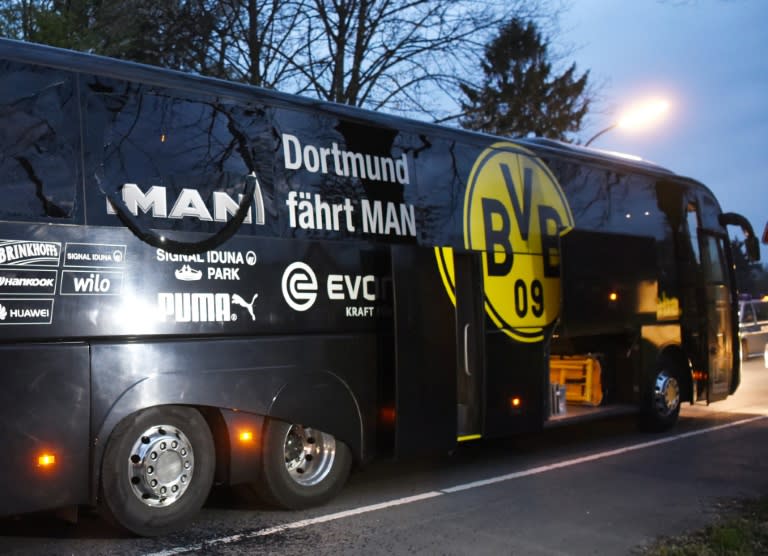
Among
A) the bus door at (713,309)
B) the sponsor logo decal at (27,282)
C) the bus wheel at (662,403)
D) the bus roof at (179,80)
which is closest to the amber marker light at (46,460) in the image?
the sponsor logo decal at (27,282)

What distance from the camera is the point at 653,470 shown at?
29.3ft

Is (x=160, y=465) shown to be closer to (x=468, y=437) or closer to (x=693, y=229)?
(x=468, y=437)

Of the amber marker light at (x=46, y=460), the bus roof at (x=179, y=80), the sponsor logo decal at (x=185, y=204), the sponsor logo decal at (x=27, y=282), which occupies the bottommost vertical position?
the amber marker light at (x=46, y=460)

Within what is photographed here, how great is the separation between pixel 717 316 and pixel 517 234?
15.2 feet

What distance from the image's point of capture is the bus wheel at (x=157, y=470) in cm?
598

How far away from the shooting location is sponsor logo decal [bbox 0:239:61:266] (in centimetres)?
543

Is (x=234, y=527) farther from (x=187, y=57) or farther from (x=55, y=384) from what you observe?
(x=187, y=57)

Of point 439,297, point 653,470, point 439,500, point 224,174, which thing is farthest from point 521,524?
point 224,174

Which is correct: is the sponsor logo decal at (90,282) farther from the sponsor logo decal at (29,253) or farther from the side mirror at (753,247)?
the side mirror at (753,247)

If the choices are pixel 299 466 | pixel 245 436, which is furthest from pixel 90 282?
pixel 299 466

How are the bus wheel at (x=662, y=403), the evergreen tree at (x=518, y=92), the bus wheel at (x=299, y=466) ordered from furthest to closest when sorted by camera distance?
1. the evergreen tree at (x=518, y=92)
2. the bus wheel at (x=662, y=403)
3. the bus wheel at (x=299, y=466)

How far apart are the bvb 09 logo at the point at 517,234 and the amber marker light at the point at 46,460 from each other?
14.3 feet

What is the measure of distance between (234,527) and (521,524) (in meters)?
2.16

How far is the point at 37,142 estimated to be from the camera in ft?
18.7
